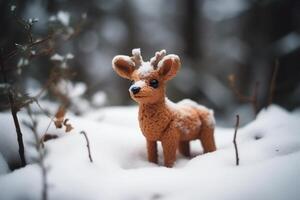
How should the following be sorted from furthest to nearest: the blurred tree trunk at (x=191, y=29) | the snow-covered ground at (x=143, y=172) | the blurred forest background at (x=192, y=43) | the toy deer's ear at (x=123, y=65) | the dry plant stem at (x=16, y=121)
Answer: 1. the blurred tree trunk at (x=191, y=29)
2. the blurred forest background at (x=192, y=43)
3. the toy deer's ear at (x=123, y=65)
4. the dry plant stem at (x=16, y=121)
5. the snow-covered ground at (x=143, y=172)

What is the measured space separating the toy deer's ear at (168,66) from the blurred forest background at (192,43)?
14.4 ft

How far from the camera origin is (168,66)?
82.7 inches

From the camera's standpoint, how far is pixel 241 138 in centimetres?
254

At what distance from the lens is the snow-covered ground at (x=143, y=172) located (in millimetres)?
1606

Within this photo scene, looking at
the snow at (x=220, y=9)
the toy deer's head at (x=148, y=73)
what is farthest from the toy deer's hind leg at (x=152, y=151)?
the snow at (x=220, y=9)

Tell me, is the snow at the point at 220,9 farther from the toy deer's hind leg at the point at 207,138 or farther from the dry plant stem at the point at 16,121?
the dry plant stem at the point at 16,121

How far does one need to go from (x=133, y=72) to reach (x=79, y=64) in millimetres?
7383

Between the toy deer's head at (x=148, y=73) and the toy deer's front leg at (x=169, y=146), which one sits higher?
the toy deer's head at (x=148, y=73)

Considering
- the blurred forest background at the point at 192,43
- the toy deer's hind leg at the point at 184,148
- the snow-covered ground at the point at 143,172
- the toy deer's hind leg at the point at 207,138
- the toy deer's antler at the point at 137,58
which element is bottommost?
the blurred forest background at the point at 192,43

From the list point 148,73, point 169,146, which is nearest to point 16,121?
point 148,73

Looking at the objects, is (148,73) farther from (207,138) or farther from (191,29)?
(191,29)

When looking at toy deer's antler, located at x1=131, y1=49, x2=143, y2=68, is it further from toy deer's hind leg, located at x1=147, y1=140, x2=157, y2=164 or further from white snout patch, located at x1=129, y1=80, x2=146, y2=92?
toy deer's hind leg, located at x1=147, y1=140, x2=157, y2=164

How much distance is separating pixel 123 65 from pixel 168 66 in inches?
10.8

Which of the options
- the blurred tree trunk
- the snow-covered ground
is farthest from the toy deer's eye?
the blurred tree trunk
